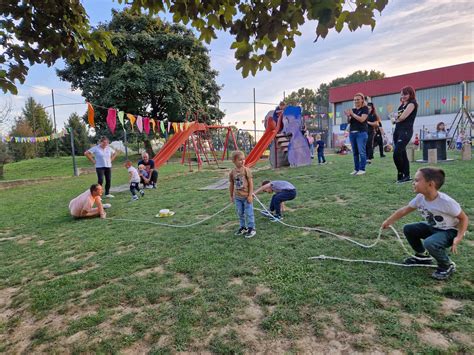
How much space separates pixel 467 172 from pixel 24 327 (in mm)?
8204

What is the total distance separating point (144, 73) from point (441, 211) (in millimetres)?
22383

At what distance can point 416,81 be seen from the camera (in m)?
32.2

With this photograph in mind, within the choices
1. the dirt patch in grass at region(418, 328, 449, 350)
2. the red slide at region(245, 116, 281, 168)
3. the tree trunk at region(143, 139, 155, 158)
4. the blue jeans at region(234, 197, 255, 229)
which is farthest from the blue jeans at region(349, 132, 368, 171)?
the tree trunk at region(143, 139, 155, 158)

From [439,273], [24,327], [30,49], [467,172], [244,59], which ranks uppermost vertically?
[30,49]

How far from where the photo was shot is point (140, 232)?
517cm

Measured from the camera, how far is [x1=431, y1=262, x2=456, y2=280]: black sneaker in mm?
2766

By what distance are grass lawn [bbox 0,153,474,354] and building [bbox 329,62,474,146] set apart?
28240 millimetres

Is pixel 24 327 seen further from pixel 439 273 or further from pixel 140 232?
pixel 439 273

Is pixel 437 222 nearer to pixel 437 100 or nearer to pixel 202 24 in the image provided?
pixel 202 24

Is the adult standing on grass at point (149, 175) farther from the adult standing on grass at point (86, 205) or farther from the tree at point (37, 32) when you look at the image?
the tree at point (37, 32)

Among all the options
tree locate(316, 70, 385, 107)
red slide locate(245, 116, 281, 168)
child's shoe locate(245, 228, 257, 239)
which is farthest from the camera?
tree locate(316, 70, 385, 107)

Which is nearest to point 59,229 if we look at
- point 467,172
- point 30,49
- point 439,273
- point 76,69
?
point 30,49

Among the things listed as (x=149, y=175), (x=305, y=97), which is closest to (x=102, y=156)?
(x=149, y=175)

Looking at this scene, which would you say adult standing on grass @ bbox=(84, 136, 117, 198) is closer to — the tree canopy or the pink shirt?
the pink shirt
